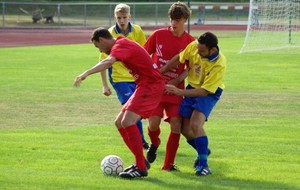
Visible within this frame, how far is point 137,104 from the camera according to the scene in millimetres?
8359

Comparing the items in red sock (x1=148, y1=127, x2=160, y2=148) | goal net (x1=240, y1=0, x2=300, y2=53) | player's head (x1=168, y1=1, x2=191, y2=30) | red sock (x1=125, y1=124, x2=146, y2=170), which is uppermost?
player's head (x1=168, y1=1, x2=191, y2=30)

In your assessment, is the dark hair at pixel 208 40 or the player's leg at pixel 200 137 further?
the player's leg at pixel 200 137

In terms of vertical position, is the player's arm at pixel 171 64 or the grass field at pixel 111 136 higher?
the player's arm at pixel 171 64

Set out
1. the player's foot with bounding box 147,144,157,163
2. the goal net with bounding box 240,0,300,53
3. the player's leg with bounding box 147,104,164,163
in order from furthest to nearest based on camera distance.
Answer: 1. the goal net with bounding box 240,0,300,53
2. the player's foot with bounding box 147,144,157,163
3. the player's leg with bounding box 147,104,164,163

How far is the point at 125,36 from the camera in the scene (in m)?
10.6

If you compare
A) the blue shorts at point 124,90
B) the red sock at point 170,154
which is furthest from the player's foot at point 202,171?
the blue shorts at point 124,90

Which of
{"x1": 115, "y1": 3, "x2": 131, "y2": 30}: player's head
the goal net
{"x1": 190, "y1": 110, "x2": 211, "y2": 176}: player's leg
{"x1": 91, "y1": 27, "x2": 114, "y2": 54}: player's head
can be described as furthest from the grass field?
the goal net

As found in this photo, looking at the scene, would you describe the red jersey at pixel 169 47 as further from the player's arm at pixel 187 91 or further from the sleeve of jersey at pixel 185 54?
the player's arm at pixel 187 91

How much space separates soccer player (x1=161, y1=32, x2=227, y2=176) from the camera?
8578 millimetres

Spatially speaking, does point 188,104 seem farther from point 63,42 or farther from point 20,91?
point 63,42

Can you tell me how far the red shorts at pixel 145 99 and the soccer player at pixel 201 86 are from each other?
0.75 ft

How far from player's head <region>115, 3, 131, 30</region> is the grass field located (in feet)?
5.52

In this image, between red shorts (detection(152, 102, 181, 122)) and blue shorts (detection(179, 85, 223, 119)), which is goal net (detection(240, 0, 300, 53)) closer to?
red shorts (detection(152, 102, 181, 122))

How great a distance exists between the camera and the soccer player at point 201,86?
28.1 feet
